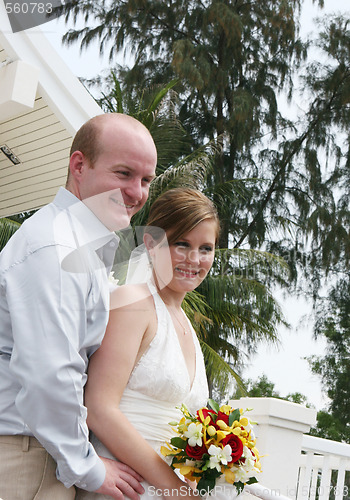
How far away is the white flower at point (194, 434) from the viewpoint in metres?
1.71

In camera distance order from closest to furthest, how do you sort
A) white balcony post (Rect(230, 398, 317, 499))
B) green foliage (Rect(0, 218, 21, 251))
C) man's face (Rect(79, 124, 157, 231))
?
man's face (Rect(79, 124, 157, 231)), white balcony post (Rect(230, 398, 317, 499)), green foliage (Rect(0, 218, 21, 251))

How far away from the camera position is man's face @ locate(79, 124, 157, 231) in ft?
5.33

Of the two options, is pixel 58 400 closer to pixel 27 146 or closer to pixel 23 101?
pixel 23 101

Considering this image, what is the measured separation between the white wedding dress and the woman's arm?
7 centimetres

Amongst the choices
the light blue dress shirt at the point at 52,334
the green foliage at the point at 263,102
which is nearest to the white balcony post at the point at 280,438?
the light blue dress shirt at the point at 52,334

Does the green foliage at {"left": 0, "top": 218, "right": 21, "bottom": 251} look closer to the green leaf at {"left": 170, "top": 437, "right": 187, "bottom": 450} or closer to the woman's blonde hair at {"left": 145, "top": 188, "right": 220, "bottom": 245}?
the woman's blonde hair at {"left": 145, "top": 188, "right": 220, "bottom": 245}

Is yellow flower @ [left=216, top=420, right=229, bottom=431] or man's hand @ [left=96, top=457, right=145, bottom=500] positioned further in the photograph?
yellow flower @ [left=216, top=420, right=229, bottom=431]

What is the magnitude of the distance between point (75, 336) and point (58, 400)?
0.13m

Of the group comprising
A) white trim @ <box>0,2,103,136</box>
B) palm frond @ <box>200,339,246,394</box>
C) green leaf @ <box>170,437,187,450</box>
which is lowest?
green leaf @ <box>170,437,187,450</box>

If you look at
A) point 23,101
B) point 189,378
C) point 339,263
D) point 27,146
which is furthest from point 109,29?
point 189,378

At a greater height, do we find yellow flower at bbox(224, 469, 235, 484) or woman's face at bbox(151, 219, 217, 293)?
woman's face at bbox(151, 219, 217, 293)

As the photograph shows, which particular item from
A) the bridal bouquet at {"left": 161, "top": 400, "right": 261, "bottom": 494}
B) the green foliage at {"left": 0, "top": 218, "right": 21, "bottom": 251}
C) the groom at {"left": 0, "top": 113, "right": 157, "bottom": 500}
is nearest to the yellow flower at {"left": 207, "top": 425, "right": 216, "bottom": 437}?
the bridal bouquet at {"left": 161, "top": 400, "right": 261, "bottom": 494}

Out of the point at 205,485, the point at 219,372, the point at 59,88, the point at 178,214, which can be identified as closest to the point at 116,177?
Answer: the point at 178,214

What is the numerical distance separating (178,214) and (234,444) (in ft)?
2.10
